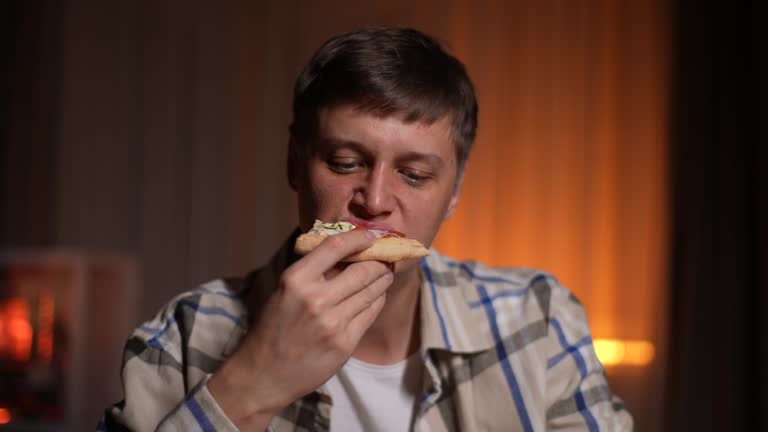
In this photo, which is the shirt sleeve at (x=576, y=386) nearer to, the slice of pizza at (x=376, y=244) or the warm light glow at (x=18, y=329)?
the slice of pizza at (x=376, y=244)

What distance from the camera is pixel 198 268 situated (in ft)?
14.7

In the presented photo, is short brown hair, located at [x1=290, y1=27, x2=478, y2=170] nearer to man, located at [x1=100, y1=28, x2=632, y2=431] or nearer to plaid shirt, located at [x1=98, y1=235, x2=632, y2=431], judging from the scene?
man, located at [x1=100, y1=28, x2=632, y2=431]

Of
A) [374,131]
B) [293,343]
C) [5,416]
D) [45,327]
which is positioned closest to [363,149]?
[374,131]

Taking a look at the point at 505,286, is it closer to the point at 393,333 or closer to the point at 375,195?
the point at 393,333

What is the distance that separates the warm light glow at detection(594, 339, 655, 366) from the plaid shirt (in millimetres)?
1835

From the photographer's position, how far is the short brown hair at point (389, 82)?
1429 mm

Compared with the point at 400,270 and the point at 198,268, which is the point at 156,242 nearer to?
the point at 198,268

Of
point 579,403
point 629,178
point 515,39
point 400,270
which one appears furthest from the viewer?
point 515,39

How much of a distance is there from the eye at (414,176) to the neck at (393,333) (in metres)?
0.25

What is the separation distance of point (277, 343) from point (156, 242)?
147 inches

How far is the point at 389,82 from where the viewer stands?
144cm

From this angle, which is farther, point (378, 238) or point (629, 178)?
point (629, 178)

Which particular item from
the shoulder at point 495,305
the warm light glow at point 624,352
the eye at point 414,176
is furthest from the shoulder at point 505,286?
the warm light glow at point 624,352

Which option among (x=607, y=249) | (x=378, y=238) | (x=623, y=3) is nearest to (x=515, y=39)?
(x=623, y=3)
